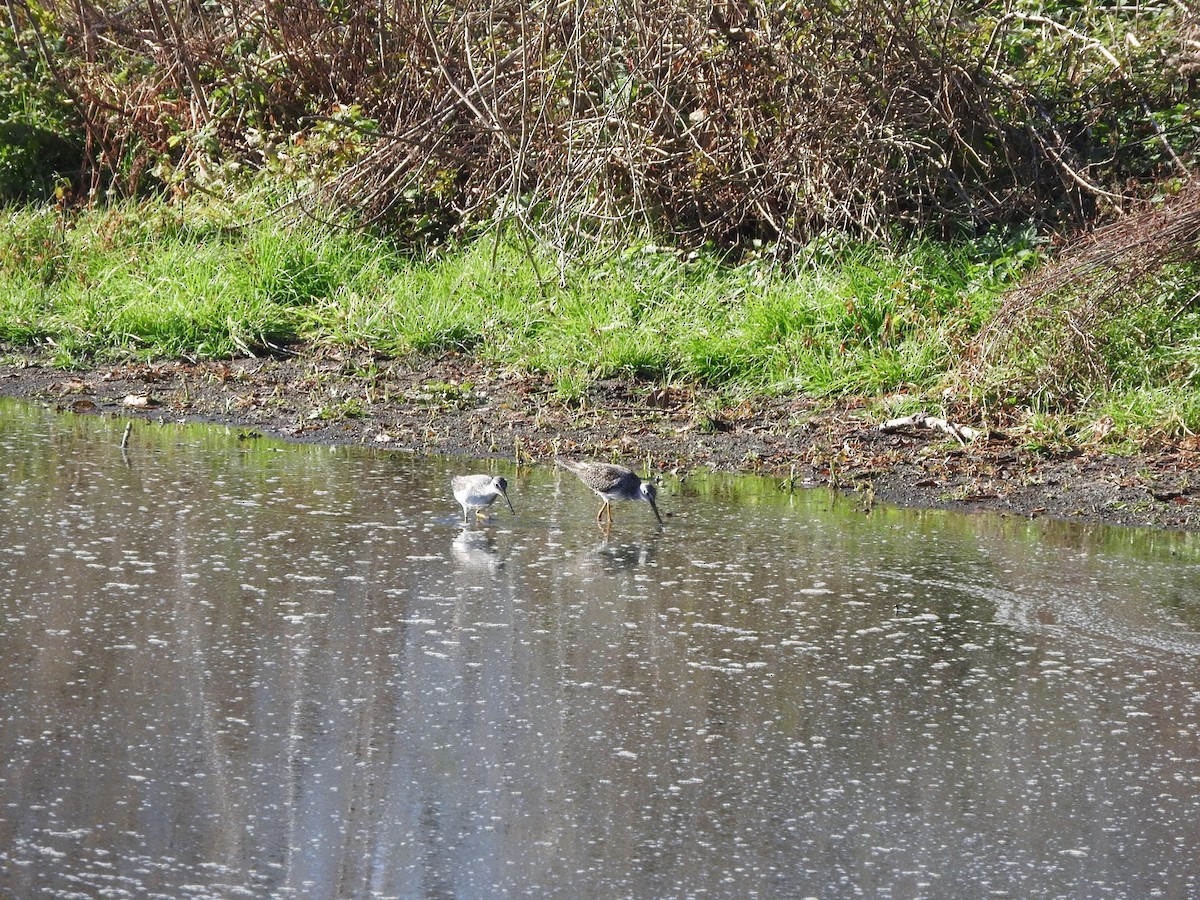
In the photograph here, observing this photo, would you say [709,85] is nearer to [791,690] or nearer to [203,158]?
[203,158]

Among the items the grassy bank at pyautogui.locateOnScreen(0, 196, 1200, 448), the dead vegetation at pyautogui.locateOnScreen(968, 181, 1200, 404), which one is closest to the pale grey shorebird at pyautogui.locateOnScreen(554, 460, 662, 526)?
the grassy bank at pyautogui.locateOnScreen(0, 196, 1200, 448)

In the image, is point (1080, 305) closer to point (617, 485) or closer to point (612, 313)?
point (612, 313)

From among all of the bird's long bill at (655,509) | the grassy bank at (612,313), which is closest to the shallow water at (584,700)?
the bird's long bill at (655,509)

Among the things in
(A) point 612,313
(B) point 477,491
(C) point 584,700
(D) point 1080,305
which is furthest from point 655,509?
(A) point 612,313

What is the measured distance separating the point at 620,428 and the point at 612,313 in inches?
61.7

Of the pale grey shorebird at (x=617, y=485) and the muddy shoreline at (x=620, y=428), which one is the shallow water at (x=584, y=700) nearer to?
the pale grey shorebird at (x=617, y=485)

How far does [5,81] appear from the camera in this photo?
14.0 m

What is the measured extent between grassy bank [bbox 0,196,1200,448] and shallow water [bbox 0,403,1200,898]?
195cm

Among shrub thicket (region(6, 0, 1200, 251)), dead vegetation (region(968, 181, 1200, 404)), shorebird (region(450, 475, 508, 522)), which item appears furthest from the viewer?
shrub thicket (region(6, 0, 1200, 251))

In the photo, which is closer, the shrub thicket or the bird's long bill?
the bird's long bill

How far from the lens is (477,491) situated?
6.83m

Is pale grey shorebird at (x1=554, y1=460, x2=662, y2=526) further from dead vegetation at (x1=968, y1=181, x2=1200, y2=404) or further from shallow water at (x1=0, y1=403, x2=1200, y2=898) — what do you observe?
dead vegetation at (x1=968, y1=181, x2=1200, y2=404)

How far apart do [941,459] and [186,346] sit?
531cm

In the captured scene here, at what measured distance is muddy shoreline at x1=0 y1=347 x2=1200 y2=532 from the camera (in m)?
7.58
